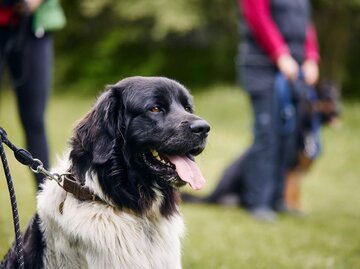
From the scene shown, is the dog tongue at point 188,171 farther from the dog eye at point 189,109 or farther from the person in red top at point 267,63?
the person in red top at point 267,63

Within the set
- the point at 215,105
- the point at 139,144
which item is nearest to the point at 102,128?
the point at 139,144

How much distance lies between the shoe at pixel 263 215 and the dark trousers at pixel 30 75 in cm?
301

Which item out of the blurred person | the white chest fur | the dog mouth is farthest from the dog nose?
the blurred person

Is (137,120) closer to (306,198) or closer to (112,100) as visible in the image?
(112,100)

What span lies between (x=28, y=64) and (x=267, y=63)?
3068 millimetres

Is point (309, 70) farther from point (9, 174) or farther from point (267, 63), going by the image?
point (9, 174)

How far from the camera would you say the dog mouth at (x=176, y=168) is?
3.29 meters

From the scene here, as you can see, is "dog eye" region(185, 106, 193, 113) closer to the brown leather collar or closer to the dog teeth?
the dog teeth

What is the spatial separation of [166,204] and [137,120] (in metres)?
0.50

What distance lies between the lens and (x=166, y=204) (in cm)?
343

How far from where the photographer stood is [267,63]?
687cm

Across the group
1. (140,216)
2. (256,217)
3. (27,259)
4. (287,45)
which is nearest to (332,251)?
(256,217)

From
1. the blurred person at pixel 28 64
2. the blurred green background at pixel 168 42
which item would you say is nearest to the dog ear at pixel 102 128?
the blurred person at pixel 28 64

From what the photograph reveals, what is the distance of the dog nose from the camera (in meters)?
3.33
